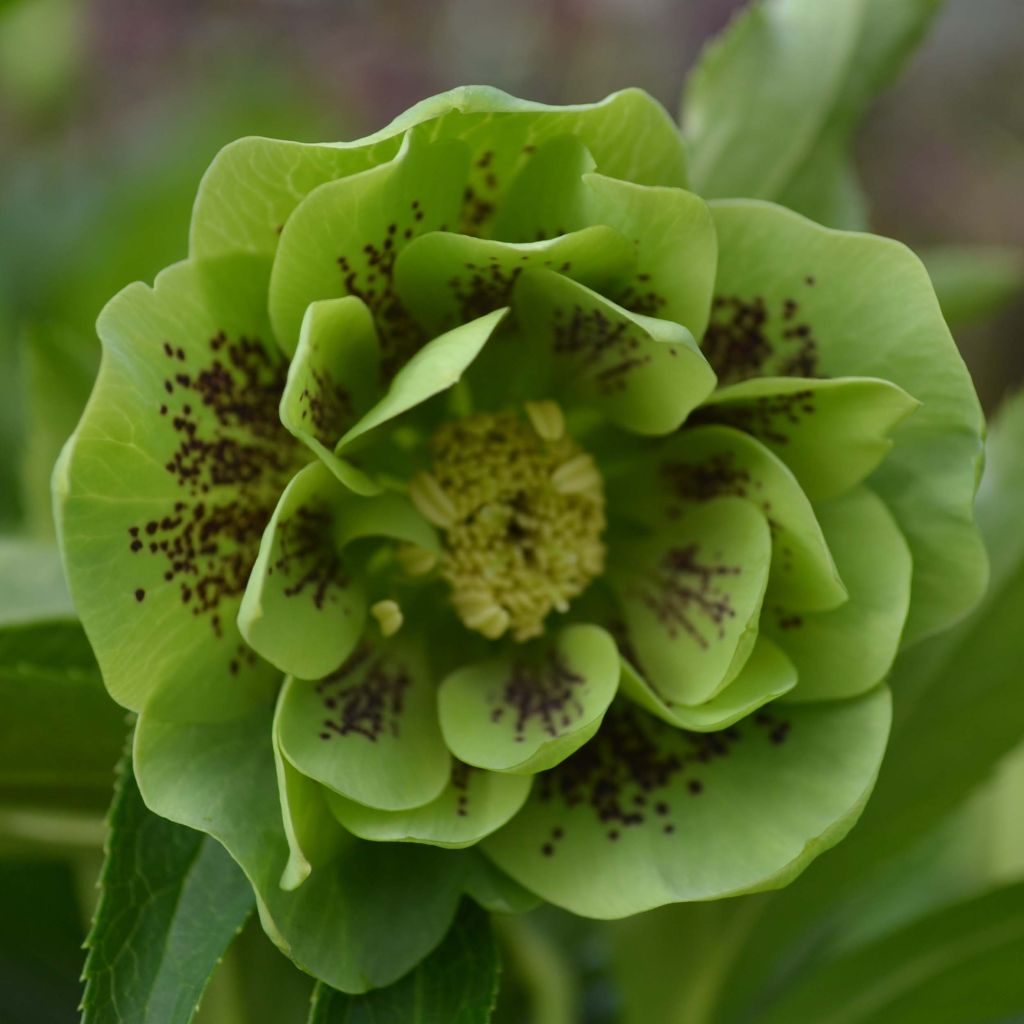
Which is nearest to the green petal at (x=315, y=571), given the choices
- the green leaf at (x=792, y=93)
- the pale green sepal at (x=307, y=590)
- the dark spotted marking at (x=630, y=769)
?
the pale green sepal at (x=307, y=590)

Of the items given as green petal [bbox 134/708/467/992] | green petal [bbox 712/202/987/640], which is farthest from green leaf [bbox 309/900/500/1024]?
Answer: green petal [bbox 712/202/987/640]

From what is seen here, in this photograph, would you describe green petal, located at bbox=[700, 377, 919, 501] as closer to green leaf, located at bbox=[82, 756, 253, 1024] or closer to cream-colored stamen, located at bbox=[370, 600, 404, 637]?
cream-colored stamen, located at bbox=[370, 600, 404, 637]

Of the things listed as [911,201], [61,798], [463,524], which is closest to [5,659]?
[61,798]

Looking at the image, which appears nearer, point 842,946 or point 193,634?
point 193,634

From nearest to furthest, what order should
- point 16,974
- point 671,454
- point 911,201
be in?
point 671,454, point 16,974, point 911,201

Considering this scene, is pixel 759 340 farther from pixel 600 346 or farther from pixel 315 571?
pixel 315 571

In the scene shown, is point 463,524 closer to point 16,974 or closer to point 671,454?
point 671,454
